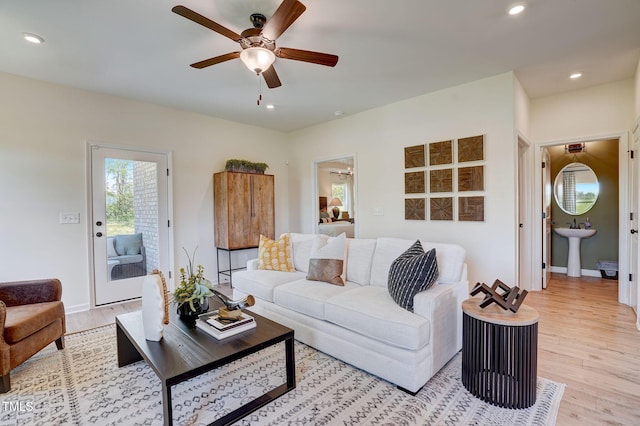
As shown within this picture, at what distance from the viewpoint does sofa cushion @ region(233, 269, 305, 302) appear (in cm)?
305

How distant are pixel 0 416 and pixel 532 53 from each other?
16.0 feet

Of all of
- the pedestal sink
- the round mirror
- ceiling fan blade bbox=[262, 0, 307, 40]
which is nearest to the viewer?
ceiling fan blade bbox=[262, 0, 307, 40]

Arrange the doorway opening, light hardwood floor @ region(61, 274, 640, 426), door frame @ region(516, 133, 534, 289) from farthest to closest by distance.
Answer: the doorway opening → door frame @ region(516, 133, 534, 289) → light hardwood floor @ region(61, 274, 640, 426)

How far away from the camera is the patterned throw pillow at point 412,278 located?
7.14 ft

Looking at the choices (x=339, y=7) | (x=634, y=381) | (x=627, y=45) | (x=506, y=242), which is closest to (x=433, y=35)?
(x=339, y=7)

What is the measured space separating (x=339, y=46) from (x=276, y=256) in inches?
88.5

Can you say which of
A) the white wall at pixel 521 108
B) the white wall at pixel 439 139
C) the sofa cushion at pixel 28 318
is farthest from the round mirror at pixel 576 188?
the sofa cushion at pixel 28 318

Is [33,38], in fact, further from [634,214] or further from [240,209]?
[634,214]

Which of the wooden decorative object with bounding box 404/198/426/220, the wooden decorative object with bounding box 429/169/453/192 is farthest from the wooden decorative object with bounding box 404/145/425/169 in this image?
the wooden decorative object with bounding box 404/198/426/220

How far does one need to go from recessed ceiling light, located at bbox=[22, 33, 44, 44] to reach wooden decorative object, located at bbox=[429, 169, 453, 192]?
4.09m

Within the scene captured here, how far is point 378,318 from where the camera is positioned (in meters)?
2.08

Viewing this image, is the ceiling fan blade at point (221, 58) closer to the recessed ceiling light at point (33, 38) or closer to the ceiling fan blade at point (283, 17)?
the ceiling fan blade at point (283, 17)

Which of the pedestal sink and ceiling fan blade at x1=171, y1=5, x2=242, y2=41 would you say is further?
the pedestal sink
